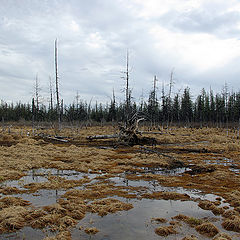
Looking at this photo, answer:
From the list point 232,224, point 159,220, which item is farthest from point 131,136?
point 232,224

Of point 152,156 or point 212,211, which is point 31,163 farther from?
point 212,211

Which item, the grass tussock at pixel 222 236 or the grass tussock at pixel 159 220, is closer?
the grass tussock at pixel 222 236

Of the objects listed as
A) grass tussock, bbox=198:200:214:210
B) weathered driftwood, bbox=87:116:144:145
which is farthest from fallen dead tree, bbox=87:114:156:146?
grass tussock, bbox=198:200:214:210

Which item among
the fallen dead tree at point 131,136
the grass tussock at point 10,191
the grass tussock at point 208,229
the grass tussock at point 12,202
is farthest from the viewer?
the fallen dead tree at point 131,136

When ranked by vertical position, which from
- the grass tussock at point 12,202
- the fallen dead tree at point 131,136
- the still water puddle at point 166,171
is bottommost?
the still water puddle at point 166,171

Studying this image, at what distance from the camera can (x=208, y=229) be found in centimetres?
632

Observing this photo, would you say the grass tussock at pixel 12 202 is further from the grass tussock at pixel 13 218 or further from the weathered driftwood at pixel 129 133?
the weathered driftwood at pixel 129 133

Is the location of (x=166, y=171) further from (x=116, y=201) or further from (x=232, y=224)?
(x=232, y=224)

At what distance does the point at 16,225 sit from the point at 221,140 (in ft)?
94.4

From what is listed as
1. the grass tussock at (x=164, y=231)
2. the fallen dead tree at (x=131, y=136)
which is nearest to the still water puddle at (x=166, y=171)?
the grass tussock at (x=164, y=231)

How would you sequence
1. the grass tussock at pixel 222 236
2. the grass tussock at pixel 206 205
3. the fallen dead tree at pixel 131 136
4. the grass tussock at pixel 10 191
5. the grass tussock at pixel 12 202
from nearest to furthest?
the grass tussock at pixel 222 236 < the grass tussock at pixel 12 202 < the grass tussock at pixel 206 205 < the grass tussock at pixel 10 191 < the fallen dead tree at pixel 131 136

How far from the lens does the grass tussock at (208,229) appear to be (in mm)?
6203

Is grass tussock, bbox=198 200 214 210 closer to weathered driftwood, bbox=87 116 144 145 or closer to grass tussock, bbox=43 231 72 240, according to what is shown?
grass tussock, bbox=43 231 72 240

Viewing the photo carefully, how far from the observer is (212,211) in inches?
306
